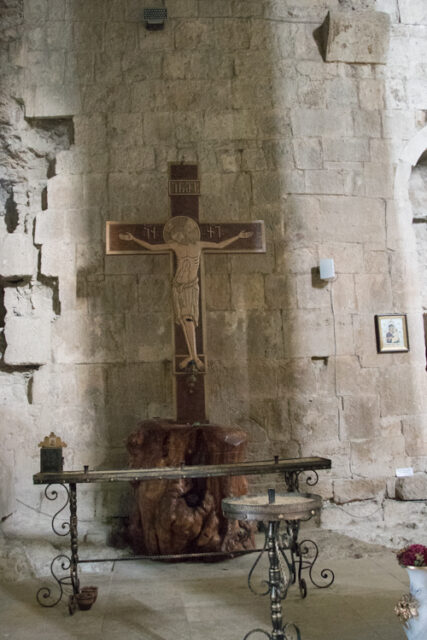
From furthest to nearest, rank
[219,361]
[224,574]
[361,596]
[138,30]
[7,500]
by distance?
[138,30] → [219,361] → [7,500] → [224,574] → [361,596]

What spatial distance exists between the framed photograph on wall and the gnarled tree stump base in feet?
5.26

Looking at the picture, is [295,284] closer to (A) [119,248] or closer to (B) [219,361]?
(B) [219,361]

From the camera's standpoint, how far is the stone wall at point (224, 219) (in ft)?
15.6

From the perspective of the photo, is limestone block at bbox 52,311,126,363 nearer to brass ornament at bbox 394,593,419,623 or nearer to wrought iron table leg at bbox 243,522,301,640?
wrought iron table leg at bbox 243,522,301,640

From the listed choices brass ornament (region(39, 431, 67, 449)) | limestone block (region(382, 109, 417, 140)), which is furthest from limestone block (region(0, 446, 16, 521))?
limestone block (region(382, 109, 417, 140))

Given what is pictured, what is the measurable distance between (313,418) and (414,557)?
2.38 meters

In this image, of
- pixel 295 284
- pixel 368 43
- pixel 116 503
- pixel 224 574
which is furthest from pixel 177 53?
pixel 224 574

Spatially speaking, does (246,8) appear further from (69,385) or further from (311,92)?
(69,385)

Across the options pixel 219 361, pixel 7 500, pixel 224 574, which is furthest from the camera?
pixel 219 361

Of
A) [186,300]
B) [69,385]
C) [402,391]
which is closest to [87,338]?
[69,385]

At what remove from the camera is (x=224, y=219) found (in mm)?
4973

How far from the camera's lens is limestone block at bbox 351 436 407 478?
486 cm

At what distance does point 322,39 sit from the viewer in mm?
5266

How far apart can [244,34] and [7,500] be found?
13.9ft
